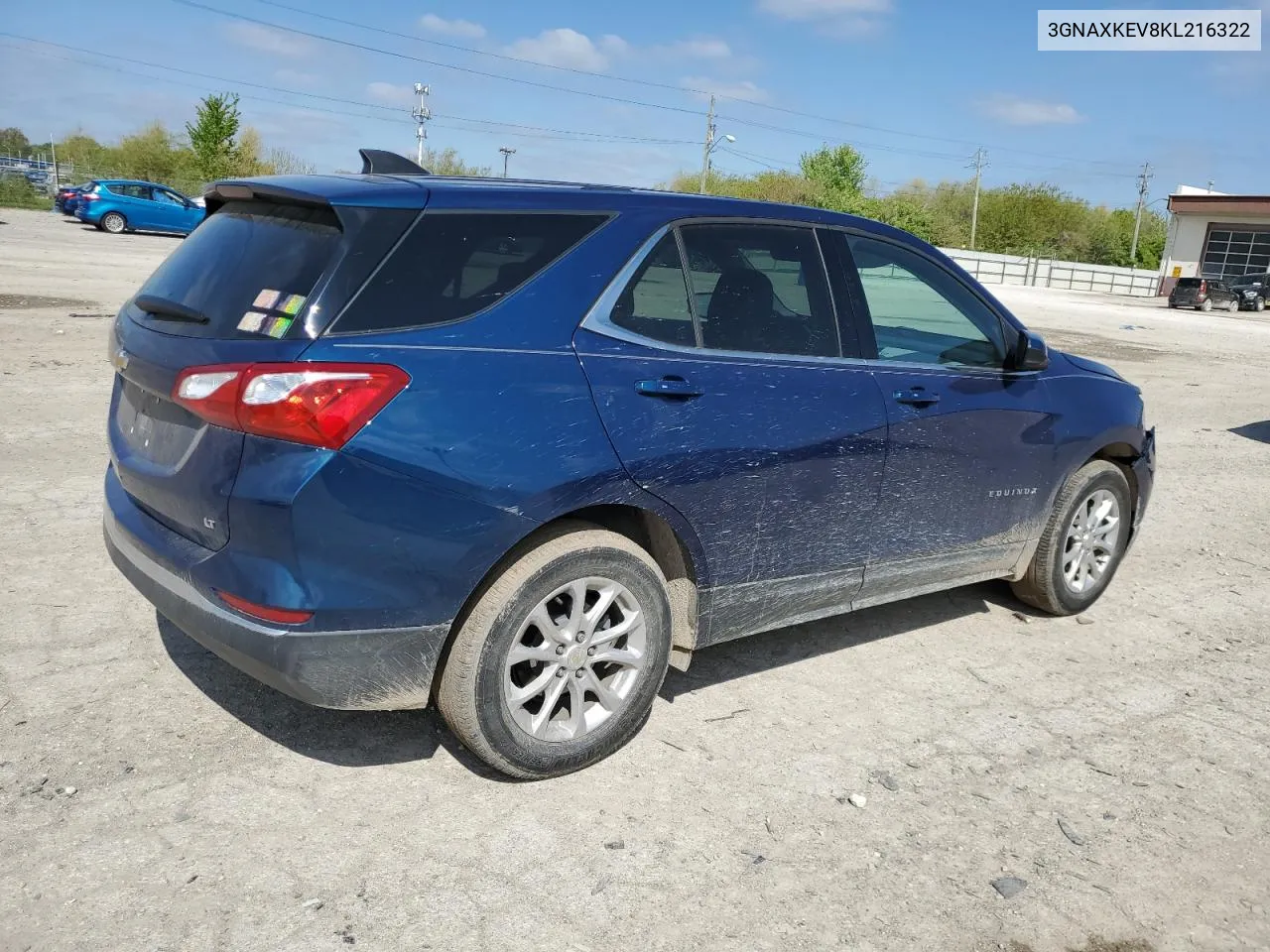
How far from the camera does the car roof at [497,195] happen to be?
10.4ft

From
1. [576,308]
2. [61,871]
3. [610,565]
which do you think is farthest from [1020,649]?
[61,871]

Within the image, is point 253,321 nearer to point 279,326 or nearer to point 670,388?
point 279,326

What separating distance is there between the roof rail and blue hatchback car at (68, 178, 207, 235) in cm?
→ 3051

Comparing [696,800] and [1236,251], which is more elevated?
[1236,251]

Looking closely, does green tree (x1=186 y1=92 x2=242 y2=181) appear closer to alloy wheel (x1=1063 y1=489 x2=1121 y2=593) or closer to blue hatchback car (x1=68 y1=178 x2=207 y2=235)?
blue hatchback car (x1=68 y1=178 x2=207 y2=235)

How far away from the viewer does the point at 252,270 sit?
320cm

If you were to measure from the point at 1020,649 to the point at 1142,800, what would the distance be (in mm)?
1325

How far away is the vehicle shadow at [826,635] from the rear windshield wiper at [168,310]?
2149mm

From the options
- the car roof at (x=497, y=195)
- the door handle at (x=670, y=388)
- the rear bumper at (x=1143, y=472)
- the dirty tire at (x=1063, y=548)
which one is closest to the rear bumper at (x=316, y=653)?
the door handle at (x=670, y=388)

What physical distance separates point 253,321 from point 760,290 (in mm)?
1761

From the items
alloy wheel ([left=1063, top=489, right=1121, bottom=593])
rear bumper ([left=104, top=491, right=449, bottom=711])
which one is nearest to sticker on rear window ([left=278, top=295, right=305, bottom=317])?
rear bumper ([left=104, top=491, right=449, bottom=711])

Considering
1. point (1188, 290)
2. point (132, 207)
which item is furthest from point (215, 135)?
point (1188, 290)

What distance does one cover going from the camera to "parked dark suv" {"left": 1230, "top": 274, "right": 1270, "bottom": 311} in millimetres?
44031

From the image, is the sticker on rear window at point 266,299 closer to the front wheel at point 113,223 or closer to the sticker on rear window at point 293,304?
the sticker on rear window at point 293,304
